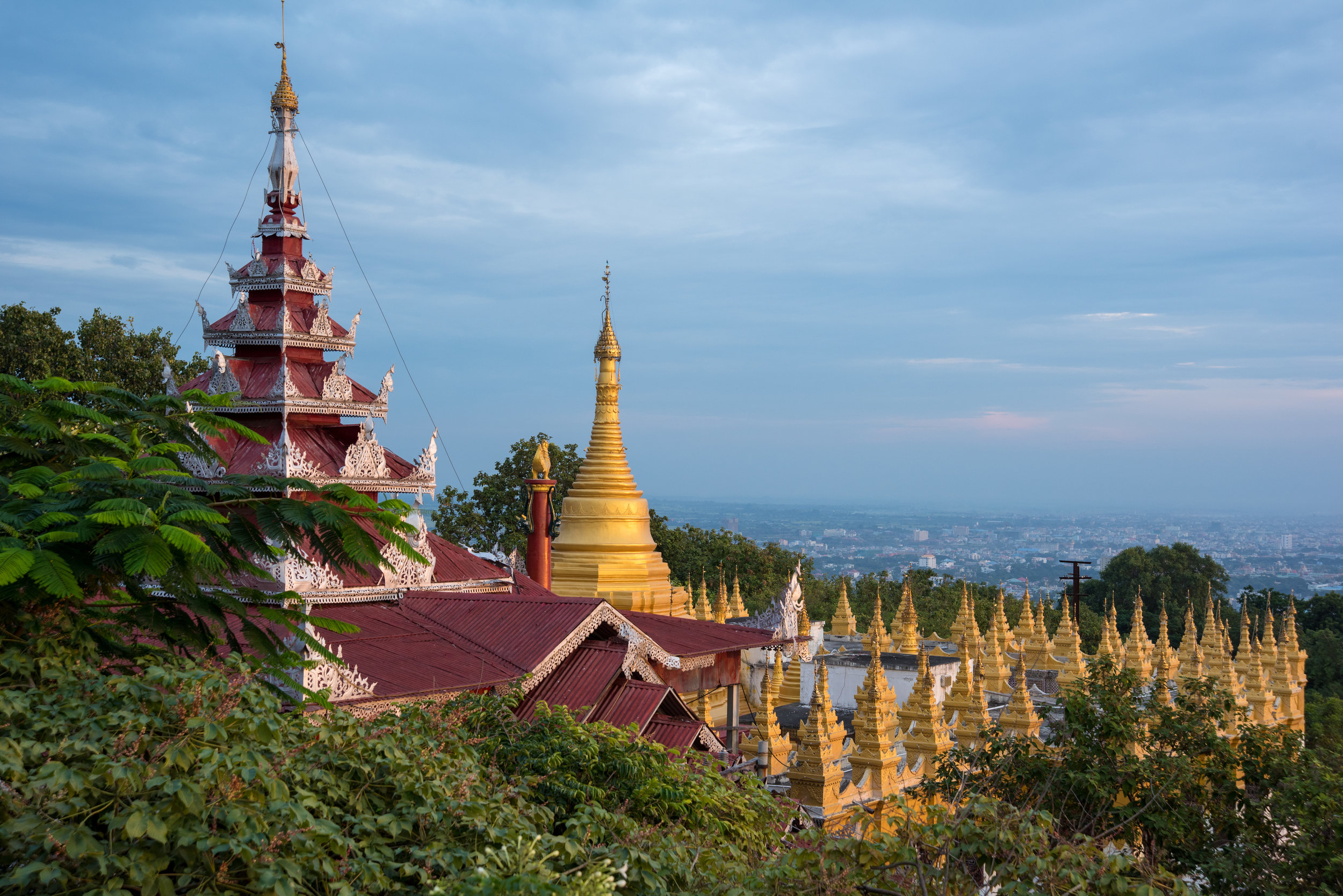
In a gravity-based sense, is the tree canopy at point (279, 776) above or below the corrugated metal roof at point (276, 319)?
below

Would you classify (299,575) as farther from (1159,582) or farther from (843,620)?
(1159,582)

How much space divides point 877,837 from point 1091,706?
24.8ft

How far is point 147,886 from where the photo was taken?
5.32m

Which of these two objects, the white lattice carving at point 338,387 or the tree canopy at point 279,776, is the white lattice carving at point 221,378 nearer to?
the white lattice carving at point 338,387

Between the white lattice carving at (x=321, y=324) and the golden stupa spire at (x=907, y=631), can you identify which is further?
the golden stupa spire at (x=907, y=631)

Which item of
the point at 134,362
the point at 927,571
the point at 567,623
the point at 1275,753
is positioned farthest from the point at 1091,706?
the point at 927,571

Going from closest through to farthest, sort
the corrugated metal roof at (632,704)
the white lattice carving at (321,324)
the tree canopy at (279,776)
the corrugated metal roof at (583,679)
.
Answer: the tree canopy at (279,776), the corrugated metal roof at (583,679), the corrugated metal roof at (632,704), the white lattice carving at (321,324)

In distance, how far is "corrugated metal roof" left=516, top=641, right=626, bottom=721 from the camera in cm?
1356

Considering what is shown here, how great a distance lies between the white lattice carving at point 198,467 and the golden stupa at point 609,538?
39.8ft

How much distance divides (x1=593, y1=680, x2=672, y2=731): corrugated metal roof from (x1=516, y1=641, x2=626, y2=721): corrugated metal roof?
0.15m

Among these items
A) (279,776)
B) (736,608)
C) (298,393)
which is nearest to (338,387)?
(298,393)

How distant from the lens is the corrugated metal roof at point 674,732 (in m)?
13.8

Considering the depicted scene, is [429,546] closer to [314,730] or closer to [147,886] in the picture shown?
[314,730]

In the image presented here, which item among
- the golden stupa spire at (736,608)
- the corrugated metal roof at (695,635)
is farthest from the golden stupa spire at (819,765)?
the golden stupa spire at (736,608)
